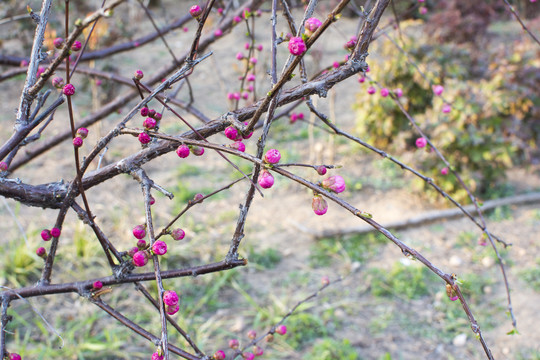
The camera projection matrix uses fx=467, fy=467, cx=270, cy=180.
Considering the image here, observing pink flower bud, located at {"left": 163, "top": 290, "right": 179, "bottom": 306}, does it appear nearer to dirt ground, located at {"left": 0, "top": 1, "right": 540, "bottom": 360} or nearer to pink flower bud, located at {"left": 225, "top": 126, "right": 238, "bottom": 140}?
pink flower bud, located at {"left": 225, "top": 126, "right": 238, "bottom": 140}

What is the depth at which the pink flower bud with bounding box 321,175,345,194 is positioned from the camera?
71 cm

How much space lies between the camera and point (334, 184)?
720mm


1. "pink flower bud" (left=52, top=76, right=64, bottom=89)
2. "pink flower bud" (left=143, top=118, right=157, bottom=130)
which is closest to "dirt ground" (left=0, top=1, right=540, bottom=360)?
"pink flower bud" (left=143, top=118, right=157, bottom=130)

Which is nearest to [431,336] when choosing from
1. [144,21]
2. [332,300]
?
[332,300]

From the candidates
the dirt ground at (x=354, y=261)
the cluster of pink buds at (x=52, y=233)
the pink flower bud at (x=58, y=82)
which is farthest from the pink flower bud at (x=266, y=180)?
the dirt ground at (x=354, y=261)

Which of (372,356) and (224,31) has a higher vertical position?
(224,31)

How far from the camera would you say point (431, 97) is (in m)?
4.77

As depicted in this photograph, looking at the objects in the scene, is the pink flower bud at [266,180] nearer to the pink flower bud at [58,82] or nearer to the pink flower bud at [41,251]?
the pink flower bud at [58,82]

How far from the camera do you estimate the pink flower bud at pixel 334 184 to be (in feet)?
2.34

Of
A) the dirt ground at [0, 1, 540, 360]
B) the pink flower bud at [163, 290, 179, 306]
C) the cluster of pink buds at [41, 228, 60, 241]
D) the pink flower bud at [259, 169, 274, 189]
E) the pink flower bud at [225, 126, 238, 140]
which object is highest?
the dirt ground at [0, 1, 540, 360]

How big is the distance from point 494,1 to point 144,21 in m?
7.32

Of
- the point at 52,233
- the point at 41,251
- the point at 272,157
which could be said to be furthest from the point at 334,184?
the point at 41,251

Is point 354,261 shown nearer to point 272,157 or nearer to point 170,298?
point 170,298

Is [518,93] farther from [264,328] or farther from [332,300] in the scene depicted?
[264,328]
